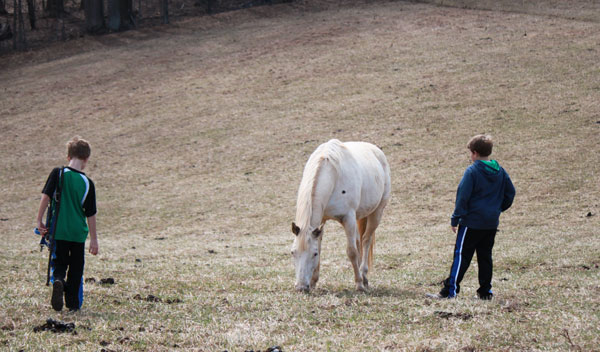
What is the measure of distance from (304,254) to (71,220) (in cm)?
306

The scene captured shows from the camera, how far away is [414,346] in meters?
5.30

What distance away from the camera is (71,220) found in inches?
267

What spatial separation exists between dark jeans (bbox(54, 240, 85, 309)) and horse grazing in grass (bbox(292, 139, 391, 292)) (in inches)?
111

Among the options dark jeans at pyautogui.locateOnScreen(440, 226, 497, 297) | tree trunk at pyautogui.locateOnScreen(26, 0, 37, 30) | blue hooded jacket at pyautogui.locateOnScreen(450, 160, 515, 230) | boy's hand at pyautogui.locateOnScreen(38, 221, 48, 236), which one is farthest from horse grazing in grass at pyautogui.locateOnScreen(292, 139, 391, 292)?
tree trunk at pyautogui.locateOnScreen(26, 0, 37, 30)

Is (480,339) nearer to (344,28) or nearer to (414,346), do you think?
(414,346)

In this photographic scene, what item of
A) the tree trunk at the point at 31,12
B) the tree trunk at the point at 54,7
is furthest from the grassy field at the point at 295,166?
the tree trunk at the point at 54,7

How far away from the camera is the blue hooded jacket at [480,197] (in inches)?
297

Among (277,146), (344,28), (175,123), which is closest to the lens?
(277,146)

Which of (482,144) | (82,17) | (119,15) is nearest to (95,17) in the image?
(119,15)

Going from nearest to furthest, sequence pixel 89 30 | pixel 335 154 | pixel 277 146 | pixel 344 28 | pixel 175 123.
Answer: pixel 335 154 → pixel 277 146 → pixel 175 123 → pixel 344 28 → pixel 89 30

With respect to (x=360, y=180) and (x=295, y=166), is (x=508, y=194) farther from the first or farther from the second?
(x=295, y=166)

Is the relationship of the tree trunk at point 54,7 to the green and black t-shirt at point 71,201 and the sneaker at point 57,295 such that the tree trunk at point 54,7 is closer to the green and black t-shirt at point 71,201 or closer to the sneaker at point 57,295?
the green and black t-shirt at point 71,201

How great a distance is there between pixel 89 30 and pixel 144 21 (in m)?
4.66

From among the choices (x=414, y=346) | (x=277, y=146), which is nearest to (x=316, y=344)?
(x=414, y=346)
